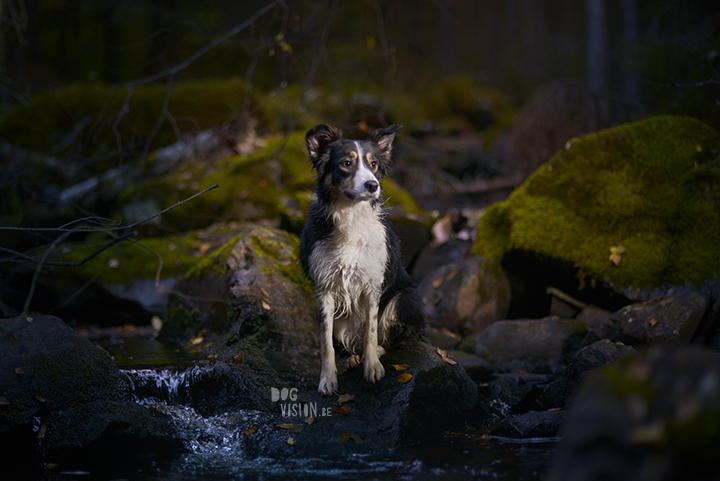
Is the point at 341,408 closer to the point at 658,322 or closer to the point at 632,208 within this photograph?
the point at 658,322

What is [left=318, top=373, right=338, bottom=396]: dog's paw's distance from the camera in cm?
441

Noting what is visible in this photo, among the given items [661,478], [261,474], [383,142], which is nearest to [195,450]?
[261,474]

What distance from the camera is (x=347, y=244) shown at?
446 cm

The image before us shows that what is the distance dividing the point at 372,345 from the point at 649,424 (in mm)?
2728

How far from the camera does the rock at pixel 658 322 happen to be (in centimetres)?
537

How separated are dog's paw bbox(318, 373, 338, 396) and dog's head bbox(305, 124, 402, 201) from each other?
160 cm

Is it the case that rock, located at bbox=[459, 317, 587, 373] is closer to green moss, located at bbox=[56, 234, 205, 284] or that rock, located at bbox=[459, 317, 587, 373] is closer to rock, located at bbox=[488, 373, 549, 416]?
rock, located at bbox=[488, 373, 549, 416]

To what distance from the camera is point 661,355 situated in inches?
86.9

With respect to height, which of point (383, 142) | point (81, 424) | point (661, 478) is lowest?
point (81, 424)

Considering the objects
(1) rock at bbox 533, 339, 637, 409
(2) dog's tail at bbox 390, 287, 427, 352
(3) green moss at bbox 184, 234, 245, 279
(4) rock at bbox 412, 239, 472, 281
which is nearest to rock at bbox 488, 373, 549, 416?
(1) rock at bbox 533, 339, 637, 409

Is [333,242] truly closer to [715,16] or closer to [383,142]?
[383,142]

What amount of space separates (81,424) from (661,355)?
4.21 m

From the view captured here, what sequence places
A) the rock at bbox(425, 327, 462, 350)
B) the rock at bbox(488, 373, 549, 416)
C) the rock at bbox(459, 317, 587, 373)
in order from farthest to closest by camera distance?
the rock at bbox(425, 327, 462, 350)
the rock at bbox(459, 317, 587, 373)
the rock at bbox(488, 373, 549, 416)

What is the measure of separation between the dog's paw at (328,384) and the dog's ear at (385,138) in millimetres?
2049
